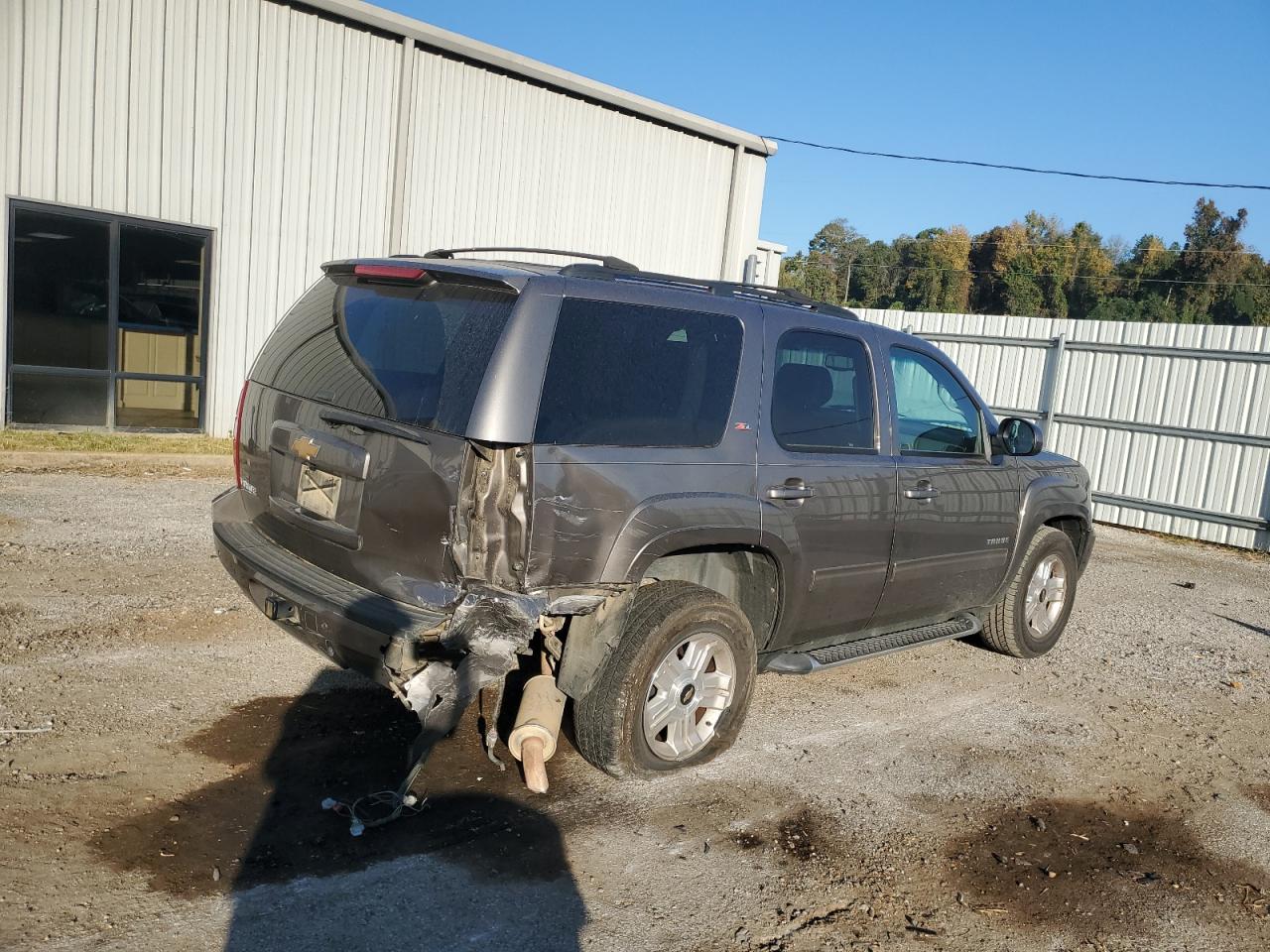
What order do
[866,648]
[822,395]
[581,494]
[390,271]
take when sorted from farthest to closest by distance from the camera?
[866,648]
[822,395]
[390,271]
[581,494]

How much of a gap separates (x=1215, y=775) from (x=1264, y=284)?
70103 mm

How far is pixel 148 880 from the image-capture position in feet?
10.9

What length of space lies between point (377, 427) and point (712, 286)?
1635 millimetres

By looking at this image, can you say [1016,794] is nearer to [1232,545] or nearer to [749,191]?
[1232,545]

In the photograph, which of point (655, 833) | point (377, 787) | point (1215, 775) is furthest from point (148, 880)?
point (1215, 775)

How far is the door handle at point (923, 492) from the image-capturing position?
5234 millimetres

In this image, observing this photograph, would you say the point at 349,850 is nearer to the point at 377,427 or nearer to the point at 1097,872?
the point at 377,427

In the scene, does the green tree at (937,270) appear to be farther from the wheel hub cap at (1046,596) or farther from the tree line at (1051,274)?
the wheel hub cap at (1046,596)

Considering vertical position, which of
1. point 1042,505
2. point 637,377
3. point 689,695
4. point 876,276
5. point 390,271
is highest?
point 876,276

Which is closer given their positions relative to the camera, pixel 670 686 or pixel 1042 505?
pixel 670 686

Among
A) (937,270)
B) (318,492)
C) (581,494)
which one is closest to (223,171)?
(318,492)

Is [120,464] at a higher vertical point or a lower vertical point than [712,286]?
lower

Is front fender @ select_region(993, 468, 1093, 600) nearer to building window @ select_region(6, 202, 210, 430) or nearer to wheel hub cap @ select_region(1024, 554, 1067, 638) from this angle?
wheel hub cap @ select_region(1024, 554, 1067, 638)

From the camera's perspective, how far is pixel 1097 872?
395cm
